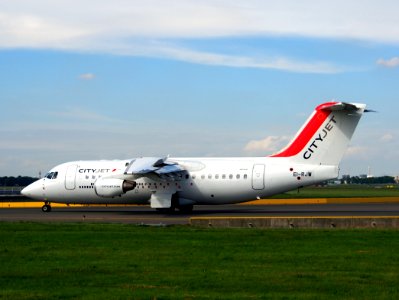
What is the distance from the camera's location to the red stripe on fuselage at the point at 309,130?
44.2m

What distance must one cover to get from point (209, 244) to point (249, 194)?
21.0 meters

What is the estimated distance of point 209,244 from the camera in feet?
80.3

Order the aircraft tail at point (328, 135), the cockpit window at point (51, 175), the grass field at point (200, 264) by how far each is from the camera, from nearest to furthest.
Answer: the grass field at point (200, 264) → the aircraft tail at point (328, 135) → the cockpit window at point (51, 175)

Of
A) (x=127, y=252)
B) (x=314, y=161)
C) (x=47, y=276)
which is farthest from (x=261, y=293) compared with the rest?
(x=314, y=161)

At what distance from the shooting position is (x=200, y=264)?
1941cm

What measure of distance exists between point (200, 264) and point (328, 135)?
2628 centimetres

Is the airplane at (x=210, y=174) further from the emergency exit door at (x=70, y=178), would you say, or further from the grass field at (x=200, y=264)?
the grass field at (x=200, y=264)

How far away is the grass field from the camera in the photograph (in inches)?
597

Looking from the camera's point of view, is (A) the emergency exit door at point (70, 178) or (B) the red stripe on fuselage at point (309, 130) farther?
(A) the emergency exit door at point (70, 178)

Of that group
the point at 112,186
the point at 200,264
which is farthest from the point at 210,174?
the point at 200,264

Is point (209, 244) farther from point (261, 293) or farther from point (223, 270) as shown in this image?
point (261, 293)

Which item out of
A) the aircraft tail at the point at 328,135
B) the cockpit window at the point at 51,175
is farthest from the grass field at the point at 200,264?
the cockpit window at the point at 51,175

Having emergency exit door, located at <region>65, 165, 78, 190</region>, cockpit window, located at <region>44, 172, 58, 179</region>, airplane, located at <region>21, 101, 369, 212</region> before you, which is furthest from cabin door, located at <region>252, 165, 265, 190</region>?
cockpit window, located at <region>44, 172, 58, 179</region>

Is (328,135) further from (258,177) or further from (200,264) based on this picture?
(200,264)
